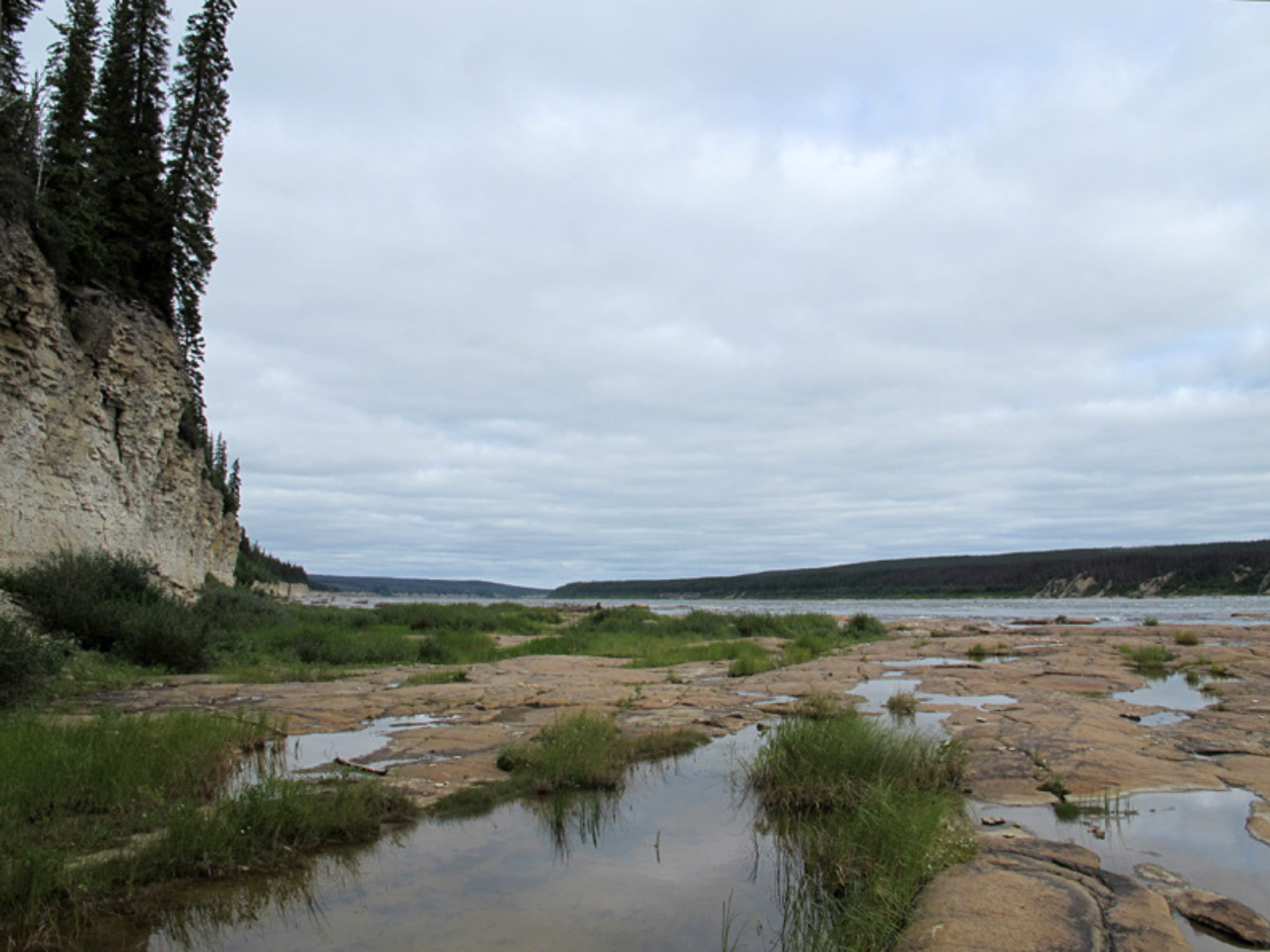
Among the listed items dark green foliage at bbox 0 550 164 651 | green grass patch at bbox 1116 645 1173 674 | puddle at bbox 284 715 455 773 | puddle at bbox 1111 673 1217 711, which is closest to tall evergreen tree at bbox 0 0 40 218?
dark green foliage at bbox 0 550 164 651

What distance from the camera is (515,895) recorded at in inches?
176

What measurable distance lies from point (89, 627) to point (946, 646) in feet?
71.1

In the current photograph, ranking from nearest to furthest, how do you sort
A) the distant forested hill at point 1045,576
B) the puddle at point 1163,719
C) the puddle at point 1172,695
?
the puddle at point 1163,719, the puddle at point 1172,695, the distant forested hill at point 1045,576

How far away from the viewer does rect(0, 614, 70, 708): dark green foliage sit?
366 inches

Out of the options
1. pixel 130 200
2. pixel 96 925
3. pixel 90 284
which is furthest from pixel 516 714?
pixel 130 200

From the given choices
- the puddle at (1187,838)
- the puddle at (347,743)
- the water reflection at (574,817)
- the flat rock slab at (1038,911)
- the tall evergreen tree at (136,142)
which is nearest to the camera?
the flat rock slab at (1038,911)

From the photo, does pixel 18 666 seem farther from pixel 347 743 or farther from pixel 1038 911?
pixel 1038 911

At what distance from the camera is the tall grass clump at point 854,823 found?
3986mm

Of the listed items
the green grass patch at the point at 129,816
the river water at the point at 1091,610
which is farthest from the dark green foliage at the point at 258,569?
the green grass patch at the point at 129,816

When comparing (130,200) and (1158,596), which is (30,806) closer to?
(130,200)

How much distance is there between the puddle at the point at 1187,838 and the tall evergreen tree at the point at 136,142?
28591 millimetres

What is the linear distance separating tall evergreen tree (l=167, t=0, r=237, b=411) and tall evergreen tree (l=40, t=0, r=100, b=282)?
2.65 m

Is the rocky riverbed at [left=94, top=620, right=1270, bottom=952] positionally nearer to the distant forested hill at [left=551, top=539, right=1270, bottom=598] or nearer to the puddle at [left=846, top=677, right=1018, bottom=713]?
the puddle at [left=846, top=677, right=1018, bottom=713]

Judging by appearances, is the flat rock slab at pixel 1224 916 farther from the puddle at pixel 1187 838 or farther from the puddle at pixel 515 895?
the puddle at pixel 515 895
